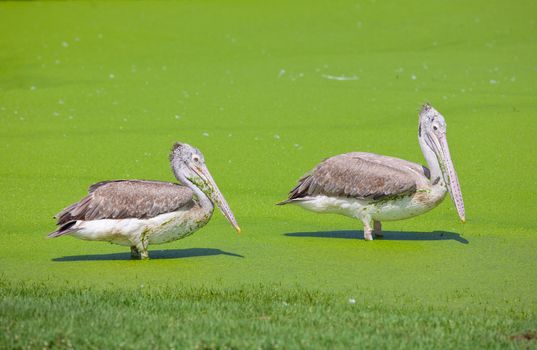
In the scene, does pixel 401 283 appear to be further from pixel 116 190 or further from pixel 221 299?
pixel 116 190

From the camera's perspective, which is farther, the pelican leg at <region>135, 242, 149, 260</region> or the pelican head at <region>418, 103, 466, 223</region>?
the pelican head at <region>418, 103, 466, 223</region>

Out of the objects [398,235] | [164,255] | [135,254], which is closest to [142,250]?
[135,254]

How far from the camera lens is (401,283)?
8.07 meters

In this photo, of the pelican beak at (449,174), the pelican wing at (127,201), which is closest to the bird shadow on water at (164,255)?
the pelican wing at (127,201)

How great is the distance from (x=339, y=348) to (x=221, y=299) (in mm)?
1575

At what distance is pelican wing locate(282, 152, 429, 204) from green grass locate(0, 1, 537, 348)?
50 cm

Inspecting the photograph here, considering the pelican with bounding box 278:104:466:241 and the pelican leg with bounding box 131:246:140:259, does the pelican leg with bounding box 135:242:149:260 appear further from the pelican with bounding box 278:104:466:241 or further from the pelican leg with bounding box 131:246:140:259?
the pelican with bounding box 278:104:466:241

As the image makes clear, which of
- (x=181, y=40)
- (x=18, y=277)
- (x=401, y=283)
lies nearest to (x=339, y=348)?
(x=401, y=283)

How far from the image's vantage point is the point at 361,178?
30.9ft

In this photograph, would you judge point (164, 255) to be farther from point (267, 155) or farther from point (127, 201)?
Answer: point (267, 155)

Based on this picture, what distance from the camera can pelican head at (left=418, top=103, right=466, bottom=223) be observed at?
9451mm

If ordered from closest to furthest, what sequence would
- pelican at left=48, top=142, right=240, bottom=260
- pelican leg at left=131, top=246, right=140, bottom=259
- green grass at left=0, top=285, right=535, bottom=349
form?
green grass at left=0, top=285, right=535, bottom=349 < pelican at left=48, top=142, right=240, bottom=260 < pelican leg at left=131, top=246, right=140, bottom=259

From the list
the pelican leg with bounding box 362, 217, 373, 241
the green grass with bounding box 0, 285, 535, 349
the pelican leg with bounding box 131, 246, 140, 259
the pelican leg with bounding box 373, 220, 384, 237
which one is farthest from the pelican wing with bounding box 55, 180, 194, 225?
the pelican leg with bounding box 373, 220, 384, 237

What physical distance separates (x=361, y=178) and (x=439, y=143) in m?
0.90
